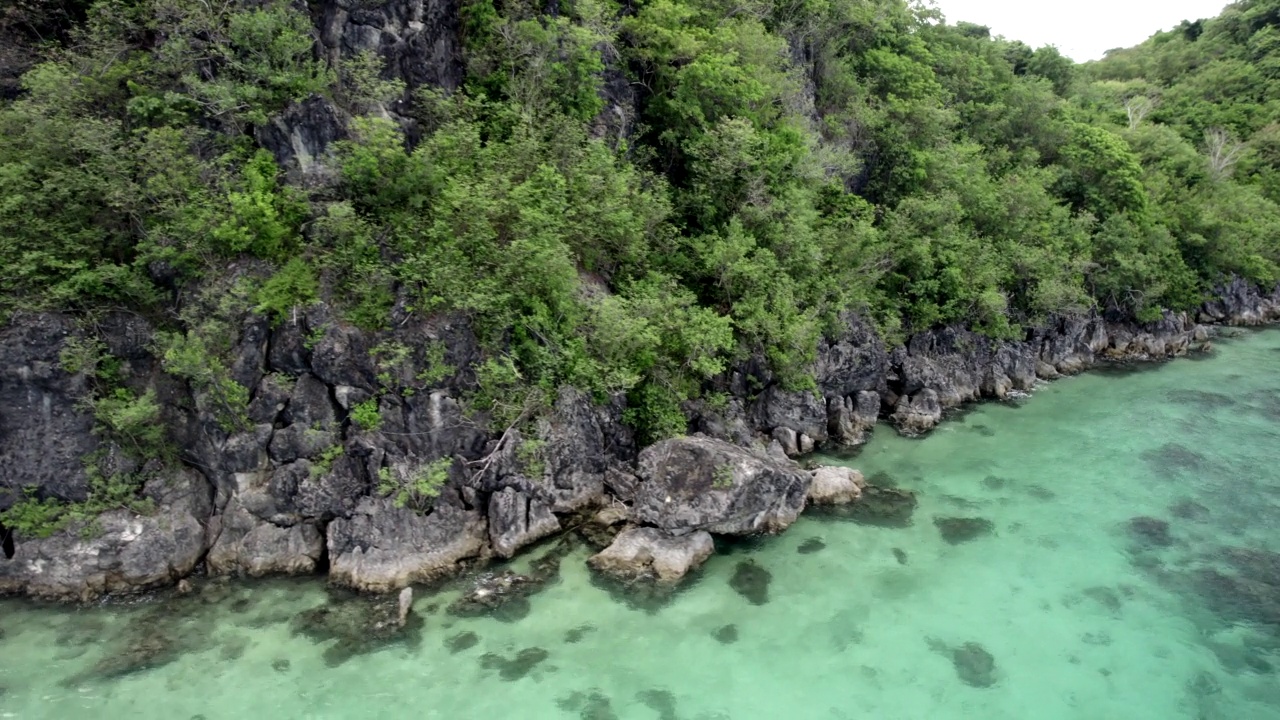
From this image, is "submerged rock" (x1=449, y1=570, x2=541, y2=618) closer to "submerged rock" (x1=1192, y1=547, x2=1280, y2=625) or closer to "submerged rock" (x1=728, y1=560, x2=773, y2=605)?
"submerged rock" (x1=728, y1=560, x2=773, y2=605)

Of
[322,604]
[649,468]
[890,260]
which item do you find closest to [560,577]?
[649,468]

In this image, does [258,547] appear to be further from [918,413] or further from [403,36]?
[918,413]

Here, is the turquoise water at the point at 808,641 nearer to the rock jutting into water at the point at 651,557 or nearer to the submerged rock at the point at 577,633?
the submerged rock at the point at 577,633

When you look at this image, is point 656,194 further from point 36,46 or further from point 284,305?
point 36,46

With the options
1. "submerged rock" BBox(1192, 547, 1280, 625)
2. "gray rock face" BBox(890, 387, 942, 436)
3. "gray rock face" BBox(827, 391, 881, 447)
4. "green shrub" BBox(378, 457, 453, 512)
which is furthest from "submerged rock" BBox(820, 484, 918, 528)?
"green shrub" BBox(378, 457, 453, 512)

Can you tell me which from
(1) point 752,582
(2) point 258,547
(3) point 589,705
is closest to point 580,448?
(1) point 752,582
